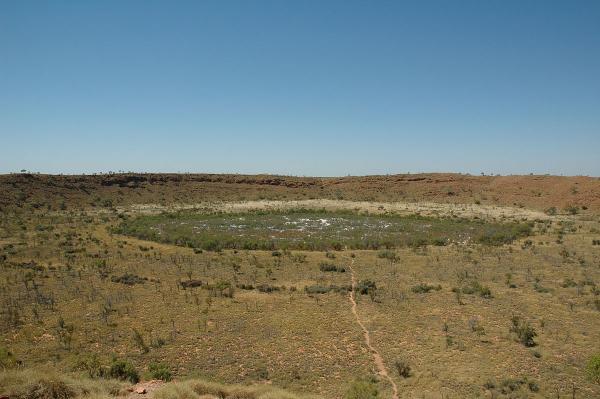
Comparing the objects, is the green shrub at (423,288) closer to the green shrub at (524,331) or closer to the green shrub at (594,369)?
the green shrub at (524,331)

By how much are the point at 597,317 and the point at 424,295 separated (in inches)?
249

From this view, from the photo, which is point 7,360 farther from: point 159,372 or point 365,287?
point 365,287

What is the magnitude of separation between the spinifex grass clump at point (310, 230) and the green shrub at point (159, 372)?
56.9ft

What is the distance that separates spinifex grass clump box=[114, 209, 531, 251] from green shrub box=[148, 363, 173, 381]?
17330 millimetres

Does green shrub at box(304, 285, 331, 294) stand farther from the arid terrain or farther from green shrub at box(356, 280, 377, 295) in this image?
green shrub at box(356, 280, 377, 295)

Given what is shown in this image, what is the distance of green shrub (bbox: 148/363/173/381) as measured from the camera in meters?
12.1

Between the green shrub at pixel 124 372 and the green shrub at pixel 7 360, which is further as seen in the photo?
the green shrub at pixel 7 360

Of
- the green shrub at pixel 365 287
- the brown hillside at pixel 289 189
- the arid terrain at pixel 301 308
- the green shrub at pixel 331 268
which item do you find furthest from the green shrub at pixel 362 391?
the brown hillside at pixel 289 189

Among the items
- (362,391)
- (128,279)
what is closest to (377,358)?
(362,391)

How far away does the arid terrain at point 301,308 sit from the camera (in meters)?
12.2

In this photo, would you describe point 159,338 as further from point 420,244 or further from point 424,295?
point 420,244

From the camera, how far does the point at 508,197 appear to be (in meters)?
59.6

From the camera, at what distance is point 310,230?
37.3 meters

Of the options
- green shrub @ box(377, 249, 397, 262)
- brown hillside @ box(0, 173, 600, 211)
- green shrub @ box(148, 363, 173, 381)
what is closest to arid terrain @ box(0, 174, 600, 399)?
green shrub @ box(148, 363, 173, 381)
